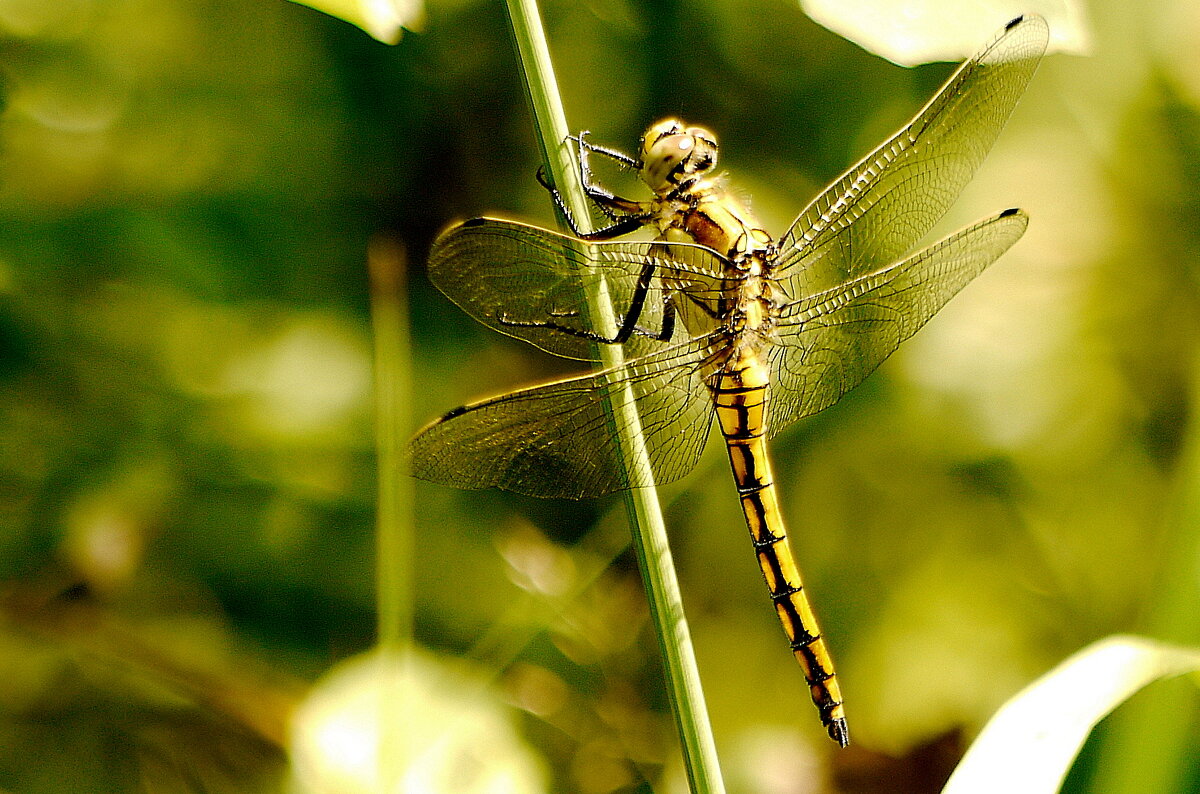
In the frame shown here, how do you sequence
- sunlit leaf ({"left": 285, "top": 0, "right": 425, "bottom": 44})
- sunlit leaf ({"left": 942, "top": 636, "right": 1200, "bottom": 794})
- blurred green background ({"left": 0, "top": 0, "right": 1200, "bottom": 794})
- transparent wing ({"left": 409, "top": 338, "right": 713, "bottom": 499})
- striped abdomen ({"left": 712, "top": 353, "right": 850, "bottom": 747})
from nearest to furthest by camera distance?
sunlit leaf ({"left": 285, "top": 0, "right": 425, "bottom": 44})
sunlit leaf ({"left": 942, "top": 636, "right": 1200, "bottom": 794})
transparent wing ({"left": 409, "top": 338, "right": 713, "bottom": 499})
striped abdomen ({"left": 712, "top": 353, "right": 850, "bottom": 747})
blurred green background ({"left": 0, "top": 0, "right": 1200, "bottom": 794})

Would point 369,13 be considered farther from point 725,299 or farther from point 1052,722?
point 1052,722

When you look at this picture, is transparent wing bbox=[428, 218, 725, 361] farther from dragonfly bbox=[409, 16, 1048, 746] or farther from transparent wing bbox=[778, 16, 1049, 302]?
transparent wing bbox=[778, 16, 1049, 302]

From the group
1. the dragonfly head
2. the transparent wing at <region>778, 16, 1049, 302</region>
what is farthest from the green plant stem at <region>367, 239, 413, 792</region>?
the transparent wing at <region>778, 16, 1049, 302</region>

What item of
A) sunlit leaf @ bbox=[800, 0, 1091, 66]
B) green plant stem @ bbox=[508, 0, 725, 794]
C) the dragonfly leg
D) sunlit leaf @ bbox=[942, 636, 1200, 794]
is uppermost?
the dragonfly leg

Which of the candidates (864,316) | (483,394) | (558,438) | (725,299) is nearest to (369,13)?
(558,438)

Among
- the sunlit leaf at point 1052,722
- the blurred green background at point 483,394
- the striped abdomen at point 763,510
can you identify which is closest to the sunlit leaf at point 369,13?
the striped abdomen at point 763,510

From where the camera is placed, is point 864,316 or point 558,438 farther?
point 864,316
